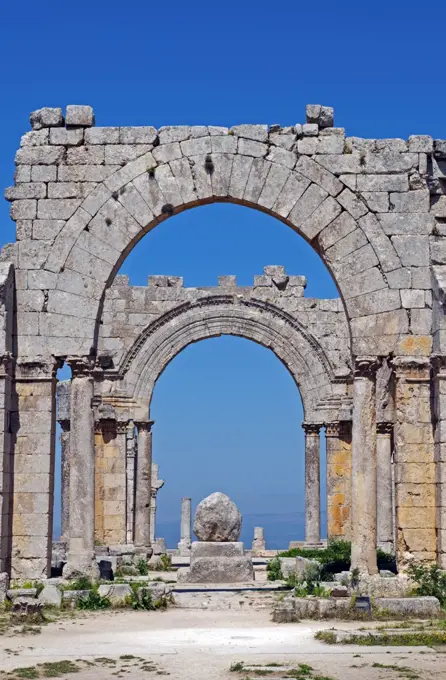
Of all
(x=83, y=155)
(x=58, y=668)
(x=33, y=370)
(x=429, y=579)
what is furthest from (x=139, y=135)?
(x=58, y=668)

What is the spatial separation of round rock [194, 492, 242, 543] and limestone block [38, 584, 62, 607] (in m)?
6.66

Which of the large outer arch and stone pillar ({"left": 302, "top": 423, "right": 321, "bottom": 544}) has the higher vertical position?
the large outer arch

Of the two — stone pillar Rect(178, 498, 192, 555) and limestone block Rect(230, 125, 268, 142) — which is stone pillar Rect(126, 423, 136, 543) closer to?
stone pillar Rect(178, 498, 192, 555)

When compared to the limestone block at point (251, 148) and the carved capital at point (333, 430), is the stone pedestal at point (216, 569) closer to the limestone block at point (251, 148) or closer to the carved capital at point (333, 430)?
the carved capital at point (333, 430)

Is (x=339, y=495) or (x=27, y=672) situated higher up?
(x=339, y=495)

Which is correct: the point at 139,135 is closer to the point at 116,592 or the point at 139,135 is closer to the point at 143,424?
the point at 116,592

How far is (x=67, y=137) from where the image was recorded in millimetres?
15766

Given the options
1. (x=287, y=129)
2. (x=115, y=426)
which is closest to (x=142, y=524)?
(x=115, y=426)

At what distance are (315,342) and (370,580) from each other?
12.9 metres

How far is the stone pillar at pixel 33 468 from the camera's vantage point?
14953 mm

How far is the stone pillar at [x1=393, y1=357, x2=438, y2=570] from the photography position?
14.8 m

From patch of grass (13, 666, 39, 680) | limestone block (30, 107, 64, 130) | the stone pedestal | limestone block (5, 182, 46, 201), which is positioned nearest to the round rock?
the stone pedestal

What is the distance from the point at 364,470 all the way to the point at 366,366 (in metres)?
1.46

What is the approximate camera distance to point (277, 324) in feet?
90.2
